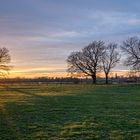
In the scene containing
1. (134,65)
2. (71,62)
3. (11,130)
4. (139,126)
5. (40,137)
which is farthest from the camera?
(71,62)

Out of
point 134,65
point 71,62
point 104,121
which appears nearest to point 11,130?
point 104,121

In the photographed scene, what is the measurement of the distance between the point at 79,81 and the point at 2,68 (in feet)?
92.3

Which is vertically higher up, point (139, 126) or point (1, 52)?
point (1, 52)

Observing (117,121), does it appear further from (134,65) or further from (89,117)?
(134,65)

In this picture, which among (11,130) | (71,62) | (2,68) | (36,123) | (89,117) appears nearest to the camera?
(11,130)

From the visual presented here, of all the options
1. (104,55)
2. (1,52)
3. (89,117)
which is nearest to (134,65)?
(104,55)

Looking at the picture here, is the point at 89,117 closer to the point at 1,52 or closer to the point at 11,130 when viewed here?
the point at 11,130

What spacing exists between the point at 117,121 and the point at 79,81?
10635 centimetres

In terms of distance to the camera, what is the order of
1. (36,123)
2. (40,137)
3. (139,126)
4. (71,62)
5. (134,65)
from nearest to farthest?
(40,137), (139,126), (36,123), (134,65), (71,62)

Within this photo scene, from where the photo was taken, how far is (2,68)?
10925cm

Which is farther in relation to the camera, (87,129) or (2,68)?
(2,68)

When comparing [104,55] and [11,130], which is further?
[104,55]

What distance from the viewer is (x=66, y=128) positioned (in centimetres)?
1691

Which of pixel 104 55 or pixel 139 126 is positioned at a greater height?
pixel 104 55
